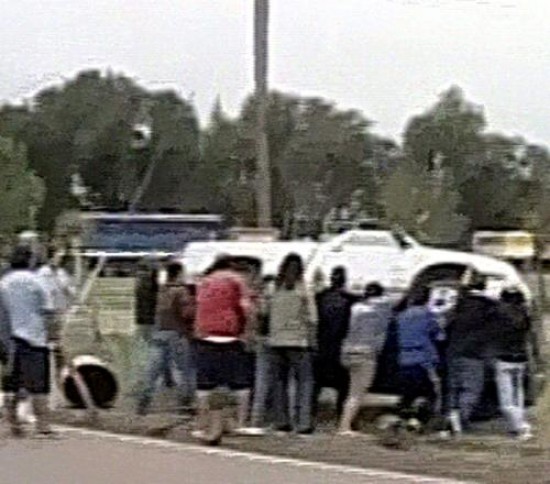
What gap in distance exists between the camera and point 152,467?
40.4 feet

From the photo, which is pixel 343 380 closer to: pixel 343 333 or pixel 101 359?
pixel 343 333

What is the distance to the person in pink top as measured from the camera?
46.1 feet

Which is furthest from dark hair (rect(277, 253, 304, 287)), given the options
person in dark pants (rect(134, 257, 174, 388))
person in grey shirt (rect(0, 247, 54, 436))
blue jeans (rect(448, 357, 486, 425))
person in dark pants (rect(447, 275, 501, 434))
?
person in grey shirt (rect(0, 247, 54, 436))

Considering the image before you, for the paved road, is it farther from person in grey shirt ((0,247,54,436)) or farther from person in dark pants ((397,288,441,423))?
person in dark pants ((397,288,441,423))

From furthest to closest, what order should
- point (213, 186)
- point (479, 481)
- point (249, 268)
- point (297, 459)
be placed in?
point (213, 186) < point (249, 268) < point (297, 459) < point (479, 481)

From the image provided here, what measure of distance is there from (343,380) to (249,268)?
5.65 ft

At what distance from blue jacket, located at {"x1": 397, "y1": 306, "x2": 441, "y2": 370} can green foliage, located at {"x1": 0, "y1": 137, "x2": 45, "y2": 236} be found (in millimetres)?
18582

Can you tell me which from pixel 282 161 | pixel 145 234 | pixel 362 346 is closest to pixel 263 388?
pixel 362 346

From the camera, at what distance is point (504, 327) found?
13852 millimetres

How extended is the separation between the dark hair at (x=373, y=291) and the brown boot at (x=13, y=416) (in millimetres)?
3137

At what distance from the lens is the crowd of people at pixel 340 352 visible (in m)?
13.9

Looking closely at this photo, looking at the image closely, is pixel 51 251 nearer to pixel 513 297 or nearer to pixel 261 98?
pixel 261 98

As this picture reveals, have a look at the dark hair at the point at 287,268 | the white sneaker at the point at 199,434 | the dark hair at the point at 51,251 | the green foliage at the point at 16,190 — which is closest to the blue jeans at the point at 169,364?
the white sneaker at the point at 199,434

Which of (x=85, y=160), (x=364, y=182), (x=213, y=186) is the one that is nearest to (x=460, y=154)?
(x=364, y=182)
